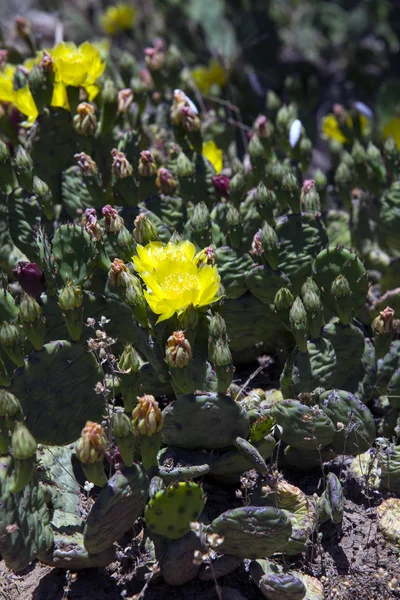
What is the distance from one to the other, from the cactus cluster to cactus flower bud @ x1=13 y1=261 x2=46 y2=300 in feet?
0.06

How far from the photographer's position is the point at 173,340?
88.2 inches

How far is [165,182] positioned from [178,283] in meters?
0.82

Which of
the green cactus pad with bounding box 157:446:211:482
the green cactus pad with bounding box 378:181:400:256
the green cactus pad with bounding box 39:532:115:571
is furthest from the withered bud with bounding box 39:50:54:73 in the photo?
the green cactus pad with bounding box 39:532:115:571

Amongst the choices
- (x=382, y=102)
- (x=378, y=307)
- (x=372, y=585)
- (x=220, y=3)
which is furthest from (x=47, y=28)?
(x=372, y=585)

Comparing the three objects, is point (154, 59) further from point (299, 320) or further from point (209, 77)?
point (299, 320)

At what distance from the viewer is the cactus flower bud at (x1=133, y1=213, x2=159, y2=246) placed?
8.52ft

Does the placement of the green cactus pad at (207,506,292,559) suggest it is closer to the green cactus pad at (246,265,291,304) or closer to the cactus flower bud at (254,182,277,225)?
the green cactus pad at (246,265,291,304)

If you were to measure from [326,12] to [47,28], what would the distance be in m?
2.50

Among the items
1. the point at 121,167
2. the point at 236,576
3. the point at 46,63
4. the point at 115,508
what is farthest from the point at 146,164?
the point at 236,576

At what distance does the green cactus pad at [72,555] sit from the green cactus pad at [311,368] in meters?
0.87

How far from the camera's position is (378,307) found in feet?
10.4

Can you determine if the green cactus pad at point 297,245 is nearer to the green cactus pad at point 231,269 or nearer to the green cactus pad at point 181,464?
the green cactus pad at point 231,269

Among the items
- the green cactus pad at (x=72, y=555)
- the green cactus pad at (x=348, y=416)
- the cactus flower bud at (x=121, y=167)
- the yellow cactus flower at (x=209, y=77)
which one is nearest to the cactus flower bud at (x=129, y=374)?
the green cactus pad at (x=72, y=555)

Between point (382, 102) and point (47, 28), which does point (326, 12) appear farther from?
point (47, 28)
